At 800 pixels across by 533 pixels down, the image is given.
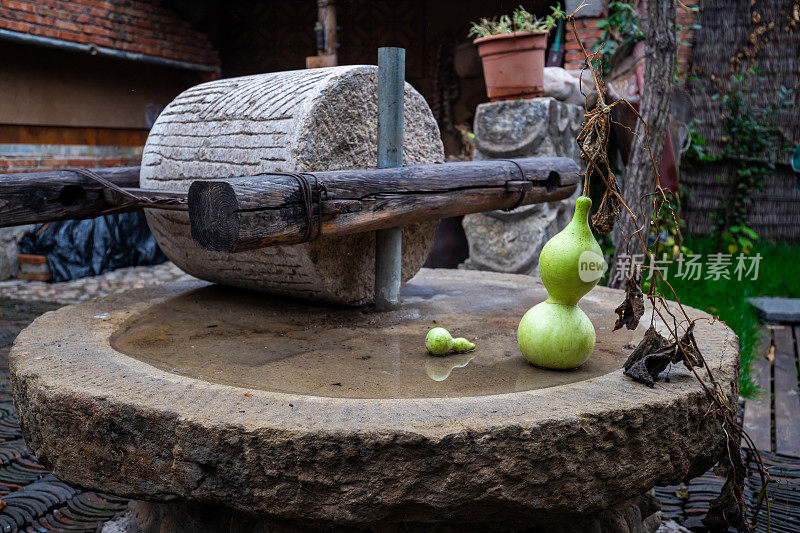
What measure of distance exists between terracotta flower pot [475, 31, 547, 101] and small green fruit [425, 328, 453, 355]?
292 cm

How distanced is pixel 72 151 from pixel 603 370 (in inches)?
242

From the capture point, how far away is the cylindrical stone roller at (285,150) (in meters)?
2.32

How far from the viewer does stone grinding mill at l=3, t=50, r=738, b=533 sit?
146 cm

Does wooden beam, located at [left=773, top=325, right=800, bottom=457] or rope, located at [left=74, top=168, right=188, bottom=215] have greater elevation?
rope, located at [left=74, top=168, right=188, bottom=215]

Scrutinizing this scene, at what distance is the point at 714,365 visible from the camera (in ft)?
6.18

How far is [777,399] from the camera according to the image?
3.59 meters

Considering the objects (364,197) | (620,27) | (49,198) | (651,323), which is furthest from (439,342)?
(620,27)

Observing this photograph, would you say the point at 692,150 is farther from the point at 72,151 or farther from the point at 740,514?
the point at 72,151

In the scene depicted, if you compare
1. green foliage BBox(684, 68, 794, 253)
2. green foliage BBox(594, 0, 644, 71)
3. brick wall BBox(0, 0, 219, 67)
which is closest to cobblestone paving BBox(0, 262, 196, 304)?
brick wall BBox(0, 0, 219, 67)

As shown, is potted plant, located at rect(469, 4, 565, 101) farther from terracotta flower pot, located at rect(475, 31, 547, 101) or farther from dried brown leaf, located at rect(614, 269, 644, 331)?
dried brown leaf, located at rect(614, 269, 644, 331)

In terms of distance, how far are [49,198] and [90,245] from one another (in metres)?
4.25

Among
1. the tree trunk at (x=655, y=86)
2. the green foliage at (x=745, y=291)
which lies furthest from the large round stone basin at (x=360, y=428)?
the green foliage at (x=745, y=291)

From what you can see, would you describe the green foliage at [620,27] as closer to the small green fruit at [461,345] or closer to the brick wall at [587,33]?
the brick wall at [587,33]

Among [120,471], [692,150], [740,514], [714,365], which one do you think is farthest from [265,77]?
[692,150]
